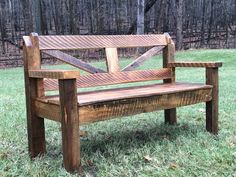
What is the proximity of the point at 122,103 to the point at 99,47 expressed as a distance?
0.84 m

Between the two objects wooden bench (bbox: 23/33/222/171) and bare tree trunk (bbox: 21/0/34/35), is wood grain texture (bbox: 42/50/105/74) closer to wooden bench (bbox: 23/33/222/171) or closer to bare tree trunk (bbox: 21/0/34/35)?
wooden bench (bbox: 23/33/222/171)

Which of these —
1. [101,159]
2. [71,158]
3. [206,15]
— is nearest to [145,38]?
[101,159]

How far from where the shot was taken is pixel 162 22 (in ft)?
70.1

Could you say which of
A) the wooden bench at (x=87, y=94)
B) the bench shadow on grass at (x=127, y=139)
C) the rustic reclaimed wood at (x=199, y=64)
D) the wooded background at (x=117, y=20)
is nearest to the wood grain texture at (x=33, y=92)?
the wooden bench at (x=87, y=94)

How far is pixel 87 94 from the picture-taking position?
11.4 ft

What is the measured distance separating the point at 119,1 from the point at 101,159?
18864 mm

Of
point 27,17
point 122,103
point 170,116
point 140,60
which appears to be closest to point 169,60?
point 140,60

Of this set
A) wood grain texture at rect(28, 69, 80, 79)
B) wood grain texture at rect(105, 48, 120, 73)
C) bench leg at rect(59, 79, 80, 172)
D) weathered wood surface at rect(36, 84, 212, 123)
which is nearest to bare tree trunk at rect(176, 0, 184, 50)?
wood grain texture at rect(105, 48, 120, 73)

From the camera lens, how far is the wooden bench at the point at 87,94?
2.73m

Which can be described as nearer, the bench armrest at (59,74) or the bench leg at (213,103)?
the bench armrest at (59,74)

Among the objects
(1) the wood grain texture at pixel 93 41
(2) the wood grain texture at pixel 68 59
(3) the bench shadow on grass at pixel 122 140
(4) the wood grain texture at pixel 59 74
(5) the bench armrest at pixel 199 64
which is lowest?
(3) the bench shadow on grass at pixel 122 140

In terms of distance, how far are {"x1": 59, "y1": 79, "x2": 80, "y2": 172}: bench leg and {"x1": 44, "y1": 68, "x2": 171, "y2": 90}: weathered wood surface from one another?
2.00ft

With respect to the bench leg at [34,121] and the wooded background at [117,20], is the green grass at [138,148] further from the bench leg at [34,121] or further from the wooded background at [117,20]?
the wooded background at [117,20]

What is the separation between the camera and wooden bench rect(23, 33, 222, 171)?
2730 millimetres
